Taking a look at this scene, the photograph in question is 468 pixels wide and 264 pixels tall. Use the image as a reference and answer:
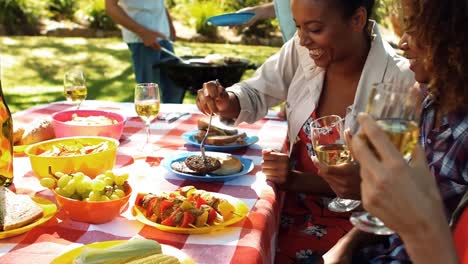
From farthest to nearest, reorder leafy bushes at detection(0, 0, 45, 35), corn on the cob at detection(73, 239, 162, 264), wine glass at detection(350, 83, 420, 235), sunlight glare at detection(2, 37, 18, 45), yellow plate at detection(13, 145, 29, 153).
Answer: leafy bushes at detection(0, 0, 45, 35) → sunlight glare at detection(2, 37, 18, 45) → yellow plate at detection(13, 145, 29, 153) → corn on the cob at detection(73, 239, 162, 264) → wine glass at detection(350, 83, 420, 235)

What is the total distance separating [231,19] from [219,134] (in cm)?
131

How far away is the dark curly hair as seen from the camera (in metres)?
1.52

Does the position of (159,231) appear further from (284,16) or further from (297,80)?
(284,16)

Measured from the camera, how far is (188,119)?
9.57 feet

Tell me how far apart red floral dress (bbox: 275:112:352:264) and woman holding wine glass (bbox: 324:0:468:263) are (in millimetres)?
192

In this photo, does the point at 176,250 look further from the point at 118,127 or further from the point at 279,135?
the point at 279,135

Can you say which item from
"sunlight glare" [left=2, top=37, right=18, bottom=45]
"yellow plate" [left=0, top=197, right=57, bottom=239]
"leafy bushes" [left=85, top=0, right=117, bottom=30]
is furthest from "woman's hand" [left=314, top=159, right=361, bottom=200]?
"leafy bushes" [left=85, top=0, right=117, bottom=30]

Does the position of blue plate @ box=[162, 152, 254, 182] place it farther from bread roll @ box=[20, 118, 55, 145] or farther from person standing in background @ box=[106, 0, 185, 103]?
person standing in background @ box=[106, 0, 185, 103]

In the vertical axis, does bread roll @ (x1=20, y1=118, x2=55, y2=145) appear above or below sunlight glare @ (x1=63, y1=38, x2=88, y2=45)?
above

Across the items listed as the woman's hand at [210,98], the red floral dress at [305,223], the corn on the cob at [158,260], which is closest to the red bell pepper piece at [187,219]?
the corn on the cob at [158,260]

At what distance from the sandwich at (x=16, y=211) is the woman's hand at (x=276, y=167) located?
831 millimetres

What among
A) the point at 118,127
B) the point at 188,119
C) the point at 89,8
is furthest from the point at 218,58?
the point at 89,8

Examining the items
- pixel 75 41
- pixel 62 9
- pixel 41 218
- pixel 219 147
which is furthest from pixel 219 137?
pixel 62 9

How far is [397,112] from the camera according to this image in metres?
1.06
